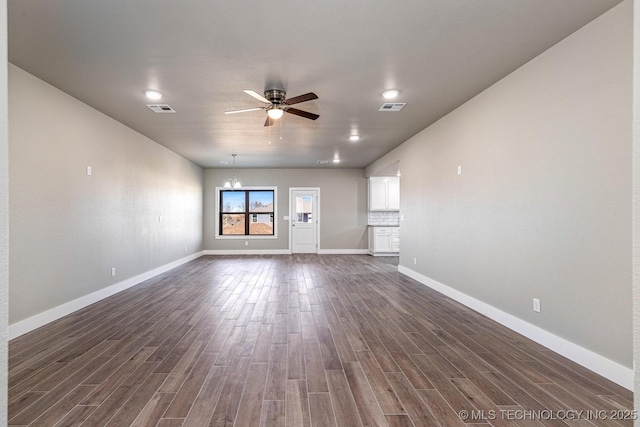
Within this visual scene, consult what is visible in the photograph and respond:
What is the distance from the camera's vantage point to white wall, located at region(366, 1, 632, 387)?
7.09 feet

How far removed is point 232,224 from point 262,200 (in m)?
1.19

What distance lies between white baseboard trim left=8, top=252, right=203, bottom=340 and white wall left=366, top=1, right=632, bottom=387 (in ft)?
16.0

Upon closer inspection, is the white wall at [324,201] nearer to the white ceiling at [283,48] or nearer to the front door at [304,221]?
the front door at [304,221]

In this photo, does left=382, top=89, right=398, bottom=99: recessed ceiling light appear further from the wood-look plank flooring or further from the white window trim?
the white window trim

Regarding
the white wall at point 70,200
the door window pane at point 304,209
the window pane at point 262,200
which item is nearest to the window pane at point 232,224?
the window pane at point 262,200

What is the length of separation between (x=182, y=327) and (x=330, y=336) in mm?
1564

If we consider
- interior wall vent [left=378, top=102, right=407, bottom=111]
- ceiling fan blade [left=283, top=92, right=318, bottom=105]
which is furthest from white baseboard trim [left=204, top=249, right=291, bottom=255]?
ceiling fan blade [left=283, top=92, right=318, bottom=105]

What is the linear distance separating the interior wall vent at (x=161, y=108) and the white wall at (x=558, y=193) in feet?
12.9

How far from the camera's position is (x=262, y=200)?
964 cm

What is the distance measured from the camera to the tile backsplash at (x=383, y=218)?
9422 mm

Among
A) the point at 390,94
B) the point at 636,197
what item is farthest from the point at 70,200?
the point at 636,197

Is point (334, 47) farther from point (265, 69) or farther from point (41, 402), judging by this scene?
point (41, 402)

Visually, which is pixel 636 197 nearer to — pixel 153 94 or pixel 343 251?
pixel 153 94

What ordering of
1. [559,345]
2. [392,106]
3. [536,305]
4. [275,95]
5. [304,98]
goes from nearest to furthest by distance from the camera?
[559,345] < [536,305] < [304,98] < [275,95] < [392,106]
